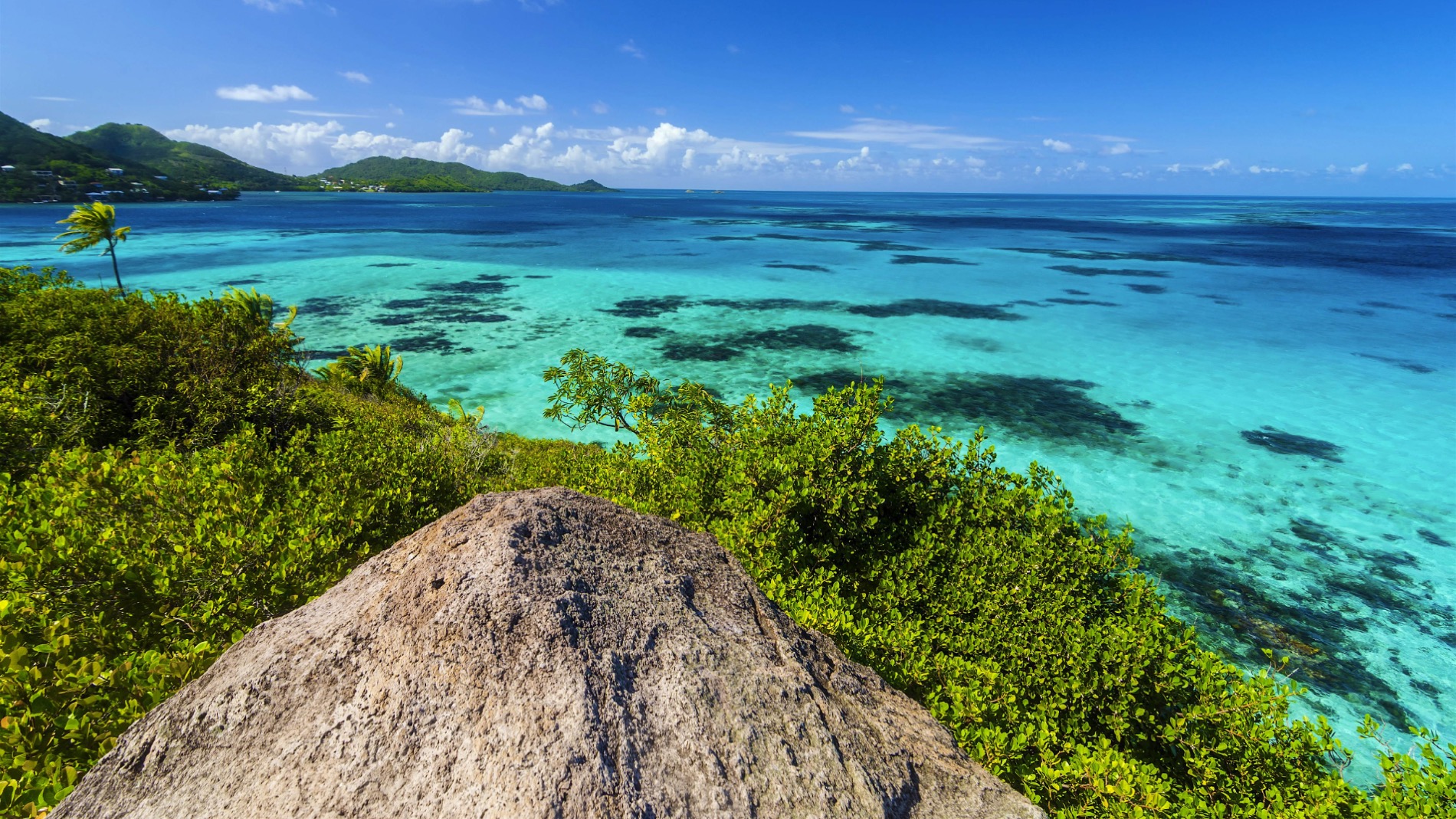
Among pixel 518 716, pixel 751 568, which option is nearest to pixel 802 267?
pixel 751 568

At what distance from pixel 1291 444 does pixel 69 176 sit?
19244cm

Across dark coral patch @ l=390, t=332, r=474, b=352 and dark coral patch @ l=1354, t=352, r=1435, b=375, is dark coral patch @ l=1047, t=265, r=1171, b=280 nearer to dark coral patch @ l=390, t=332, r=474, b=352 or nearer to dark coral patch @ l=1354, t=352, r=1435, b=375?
dark coral patch @ l=1354, t=352, r=1435, b=375

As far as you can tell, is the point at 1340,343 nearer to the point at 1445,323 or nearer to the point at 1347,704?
the point at 1445,323

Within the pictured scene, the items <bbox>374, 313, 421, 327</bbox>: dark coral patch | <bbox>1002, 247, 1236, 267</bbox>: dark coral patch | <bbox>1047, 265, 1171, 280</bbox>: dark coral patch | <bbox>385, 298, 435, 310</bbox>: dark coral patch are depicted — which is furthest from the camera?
<bbox>1002, 247, 1236, 267</bbox>: dark coral patch

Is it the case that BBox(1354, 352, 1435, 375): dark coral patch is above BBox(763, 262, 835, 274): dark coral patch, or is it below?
below

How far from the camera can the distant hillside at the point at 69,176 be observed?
372ft

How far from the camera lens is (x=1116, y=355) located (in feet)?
98.7

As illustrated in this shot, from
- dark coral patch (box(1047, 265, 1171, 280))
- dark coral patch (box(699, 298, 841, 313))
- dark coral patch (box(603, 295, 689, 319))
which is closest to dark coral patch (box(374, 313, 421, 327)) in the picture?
dark coral patch (box(603, 295, 689, 319))

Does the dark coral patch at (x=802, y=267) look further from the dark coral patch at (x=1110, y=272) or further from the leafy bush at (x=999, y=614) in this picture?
the leafy bush at (x=999, y=614)

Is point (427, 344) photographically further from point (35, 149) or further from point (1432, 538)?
point (35, 149)

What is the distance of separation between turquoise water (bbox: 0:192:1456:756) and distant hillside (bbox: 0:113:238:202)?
56.7 m

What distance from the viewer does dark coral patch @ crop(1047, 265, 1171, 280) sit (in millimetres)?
52531

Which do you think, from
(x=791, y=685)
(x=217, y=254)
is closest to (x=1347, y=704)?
(x=791, y=685)

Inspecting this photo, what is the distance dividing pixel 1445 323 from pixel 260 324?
187 feet
